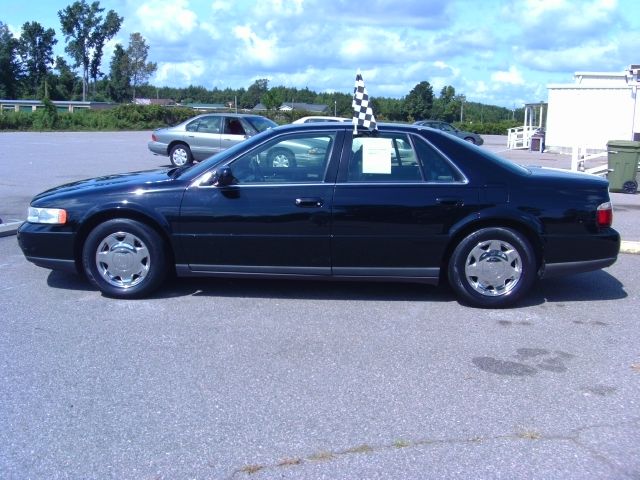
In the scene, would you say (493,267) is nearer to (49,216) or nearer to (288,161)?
(288,161)

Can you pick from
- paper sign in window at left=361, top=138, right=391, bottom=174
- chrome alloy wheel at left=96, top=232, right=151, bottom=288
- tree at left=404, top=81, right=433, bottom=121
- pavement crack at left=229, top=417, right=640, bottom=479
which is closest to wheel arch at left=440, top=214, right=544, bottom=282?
paper sign in window at left=361, top=138, right=391, bottom=174

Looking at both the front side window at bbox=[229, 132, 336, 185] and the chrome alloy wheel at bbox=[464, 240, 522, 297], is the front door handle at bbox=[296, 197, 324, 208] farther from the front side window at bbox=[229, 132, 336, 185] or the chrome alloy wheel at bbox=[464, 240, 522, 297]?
the chrome alloy wheel at bbox=[464, 240, 522, 297]

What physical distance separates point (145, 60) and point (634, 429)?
11354 cm

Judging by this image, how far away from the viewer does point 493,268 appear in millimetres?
6059

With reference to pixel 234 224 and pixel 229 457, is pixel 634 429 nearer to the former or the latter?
pixel 229 457

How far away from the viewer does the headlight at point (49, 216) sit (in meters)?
6.18

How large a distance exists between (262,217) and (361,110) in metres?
1.33

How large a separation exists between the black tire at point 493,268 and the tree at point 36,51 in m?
106

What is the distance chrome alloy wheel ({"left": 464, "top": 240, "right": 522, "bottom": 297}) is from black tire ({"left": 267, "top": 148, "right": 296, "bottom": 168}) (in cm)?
174

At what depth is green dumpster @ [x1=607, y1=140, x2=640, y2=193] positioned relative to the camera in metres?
14.7

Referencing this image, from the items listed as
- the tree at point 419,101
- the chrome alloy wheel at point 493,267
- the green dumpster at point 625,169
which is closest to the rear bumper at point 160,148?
the green dumpster at point 625,169

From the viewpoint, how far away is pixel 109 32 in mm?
101312

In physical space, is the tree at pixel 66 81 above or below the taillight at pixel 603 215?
above

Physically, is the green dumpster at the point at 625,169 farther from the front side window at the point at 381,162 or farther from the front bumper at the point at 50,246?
the front bumper at the point at 50,246
